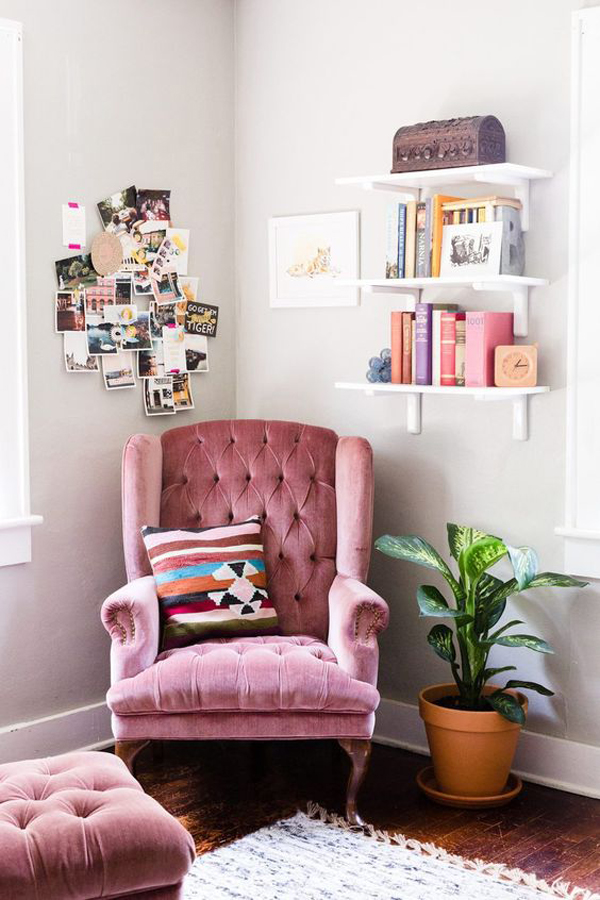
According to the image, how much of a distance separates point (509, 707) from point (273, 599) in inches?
30.9

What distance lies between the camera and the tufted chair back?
11.1ft

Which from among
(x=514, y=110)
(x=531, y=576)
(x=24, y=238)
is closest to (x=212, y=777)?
(x=531, y=576)

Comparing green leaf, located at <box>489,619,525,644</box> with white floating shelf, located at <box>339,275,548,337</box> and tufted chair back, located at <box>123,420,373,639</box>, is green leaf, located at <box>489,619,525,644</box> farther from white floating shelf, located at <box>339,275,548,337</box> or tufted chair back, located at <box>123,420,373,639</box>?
white floating shelf, located at <box>339,275,548,337</box>

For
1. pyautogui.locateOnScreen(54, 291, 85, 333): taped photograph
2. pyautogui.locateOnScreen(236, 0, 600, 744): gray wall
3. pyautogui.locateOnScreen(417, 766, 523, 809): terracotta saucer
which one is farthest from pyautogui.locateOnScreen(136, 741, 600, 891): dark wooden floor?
pyautogui.locateOnScreen(54, 291, 85, 333): taped photograph

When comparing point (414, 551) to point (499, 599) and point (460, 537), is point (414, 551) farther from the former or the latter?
point (499, 599)

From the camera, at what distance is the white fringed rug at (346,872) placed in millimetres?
2627

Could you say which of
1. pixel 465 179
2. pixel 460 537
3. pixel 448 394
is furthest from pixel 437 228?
pixel 460 537

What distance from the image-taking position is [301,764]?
3.46 m

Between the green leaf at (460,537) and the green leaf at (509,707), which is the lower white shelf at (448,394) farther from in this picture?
the green leaf at (509,707)

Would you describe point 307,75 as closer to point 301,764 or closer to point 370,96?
point 370,96

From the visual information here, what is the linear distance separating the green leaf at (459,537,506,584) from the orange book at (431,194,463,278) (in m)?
0.79

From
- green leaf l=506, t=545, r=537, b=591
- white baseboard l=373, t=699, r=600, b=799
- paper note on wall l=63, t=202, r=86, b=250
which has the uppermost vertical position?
paper note on wall l=63, t=202, r=86, b=250

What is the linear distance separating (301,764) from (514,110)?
2.07 m

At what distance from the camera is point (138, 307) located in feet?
12.2
